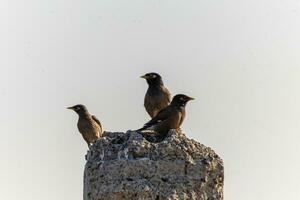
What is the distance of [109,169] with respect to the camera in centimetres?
1009

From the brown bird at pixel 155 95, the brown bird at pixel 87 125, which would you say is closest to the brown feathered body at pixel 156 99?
the brown bird at pixel 155 95

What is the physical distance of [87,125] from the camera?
65.3 feet

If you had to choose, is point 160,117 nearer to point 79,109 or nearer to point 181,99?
point 181,99

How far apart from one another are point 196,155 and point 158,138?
2.14 feet

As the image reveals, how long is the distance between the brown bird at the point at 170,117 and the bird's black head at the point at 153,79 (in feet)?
12.0

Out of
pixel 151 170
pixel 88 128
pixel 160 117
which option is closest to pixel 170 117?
pixel 160 117

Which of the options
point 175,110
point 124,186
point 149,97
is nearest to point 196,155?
point 124,186

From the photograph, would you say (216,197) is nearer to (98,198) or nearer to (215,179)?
(215,179)

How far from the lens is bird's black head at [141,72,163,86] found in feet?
56.6

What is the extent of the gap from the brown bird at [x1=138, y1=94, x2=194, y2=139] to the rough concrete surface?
0.95 metres

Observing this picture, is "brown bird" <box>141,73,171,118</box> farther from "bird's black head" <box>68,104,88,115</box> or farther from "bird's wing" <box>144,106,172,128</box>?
"bird's wing" <box>144,106,172,128</box>

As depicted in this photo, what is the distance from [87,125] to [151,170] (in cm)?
1005

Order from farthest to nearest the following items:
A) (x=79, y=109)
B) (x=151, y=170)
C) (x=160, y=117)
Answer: (x=79, y=109) → (x=160, y=117) → (x=151, y=170)

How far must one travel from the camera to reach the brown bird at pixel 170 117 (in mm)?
11989
